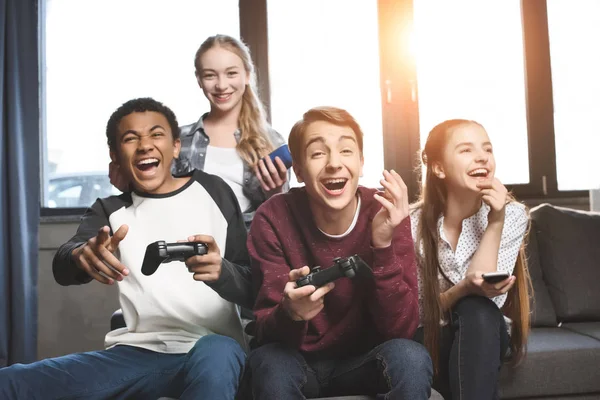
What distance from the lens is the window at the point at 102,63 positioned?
9.62ft

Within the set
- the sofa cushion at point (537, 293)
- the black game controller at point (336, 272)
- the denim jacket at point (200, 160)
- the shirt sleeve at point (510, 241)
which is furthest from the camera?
the sofa cushion at point (537, 293)

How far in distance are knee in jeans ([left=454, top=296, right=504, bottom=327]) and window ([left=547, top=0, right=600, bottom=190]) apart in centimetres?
183

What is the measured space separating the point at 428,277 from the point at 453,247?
144mm

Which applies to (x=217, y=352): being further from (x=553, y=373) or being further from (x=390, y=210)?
(x=553, y=373)

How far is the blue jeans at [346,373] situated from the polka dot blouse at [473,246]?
0.38 metres

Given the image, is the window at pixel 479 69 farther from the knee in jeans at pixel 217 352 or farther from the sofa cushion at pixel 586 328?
the knee in jeans at pixel 217 352

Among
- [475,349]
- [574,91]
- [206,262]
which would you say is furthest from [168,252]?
[574,91]

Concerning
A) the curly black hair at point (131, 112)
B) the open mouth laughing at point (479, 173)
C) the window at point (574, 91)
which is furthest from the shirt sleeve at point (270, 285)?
the window at point (574, 91)

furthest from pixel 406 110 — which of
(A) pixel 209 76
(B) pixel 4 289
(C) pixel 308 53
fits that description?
(B) pixel 4 289

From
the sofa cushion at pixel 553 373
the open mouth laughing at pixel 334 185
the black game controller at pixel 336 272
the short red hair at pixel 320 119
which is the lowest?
the sofa cushion at pixel 553 373

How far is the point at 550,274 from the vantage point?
2307mm

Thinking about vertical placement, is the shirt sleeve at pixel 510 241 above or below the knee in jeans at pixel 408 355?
above

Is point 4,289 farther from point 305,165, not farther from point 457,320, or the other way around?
point 457,320

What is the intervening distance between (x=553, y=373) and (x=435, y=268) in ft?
1.69
